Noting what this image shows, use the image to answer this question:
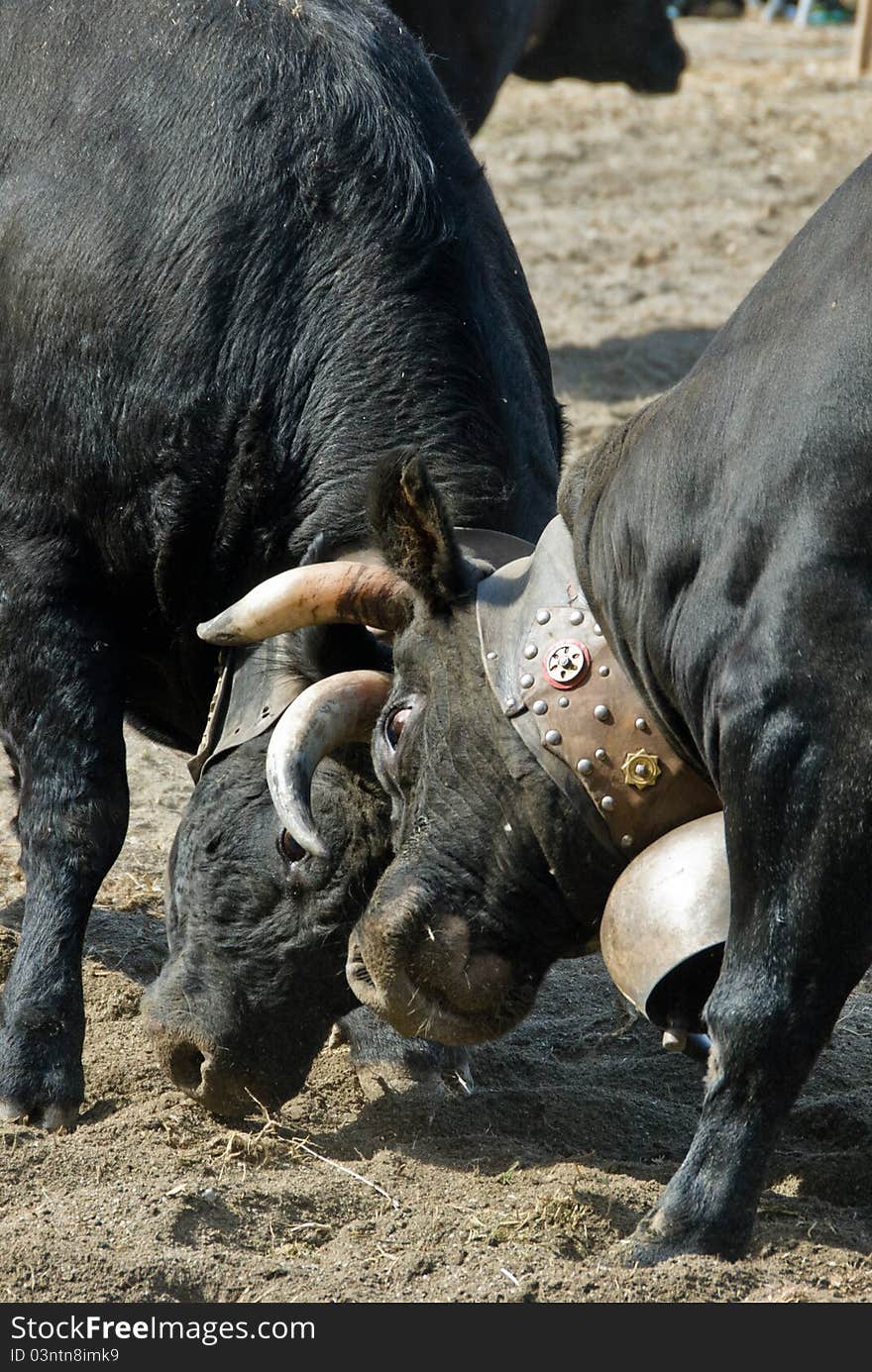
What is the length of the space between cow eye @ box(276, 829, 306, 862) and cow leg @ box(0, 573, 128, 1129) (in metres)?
0.53

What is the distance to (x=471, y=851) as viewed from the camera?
13.2ft

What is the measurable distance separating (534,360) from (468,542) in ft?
2.44

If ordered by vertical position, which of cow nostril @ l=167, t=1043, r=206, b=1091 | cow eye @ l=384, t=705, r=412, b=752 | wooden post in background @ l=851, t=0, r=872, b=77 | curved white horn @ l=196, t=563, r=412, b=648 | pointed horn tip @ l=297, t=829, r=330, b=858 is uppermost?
wooden post in background @ l=851, t=0, r=872, b=77

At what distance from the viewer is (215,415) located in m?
4.46

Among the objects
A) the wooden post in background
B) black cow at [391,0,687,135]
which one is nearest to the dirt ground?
black cow at [391,0,687,135]

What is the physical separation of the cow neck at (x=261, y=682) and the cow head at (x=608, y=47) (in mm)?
6632

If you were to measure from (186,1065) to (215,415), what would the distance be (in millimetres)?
1478

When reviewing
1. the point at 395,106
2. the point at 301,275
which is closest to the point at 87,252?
the point at 301,275

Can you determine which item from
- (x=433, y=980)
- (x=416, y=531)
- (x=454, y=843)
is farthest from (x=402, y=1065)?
(x=416, y=531)

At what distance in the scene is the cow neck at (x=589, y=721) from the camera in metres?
3.87

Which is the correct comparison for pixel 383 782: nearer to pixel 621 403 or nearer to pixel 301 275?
pixel 301 275

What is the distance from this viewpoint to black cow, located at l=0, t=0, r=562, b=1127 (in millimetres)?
4398

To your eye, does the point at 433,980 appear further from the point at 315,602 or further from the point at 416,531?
the point at 416,531

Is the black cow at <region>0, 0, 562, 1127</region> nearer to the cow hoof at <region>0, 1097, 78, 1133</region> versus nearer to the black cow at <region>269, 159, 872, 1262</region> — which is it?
the cow hoof at <region>0, 1097, 78, 1133</region>
